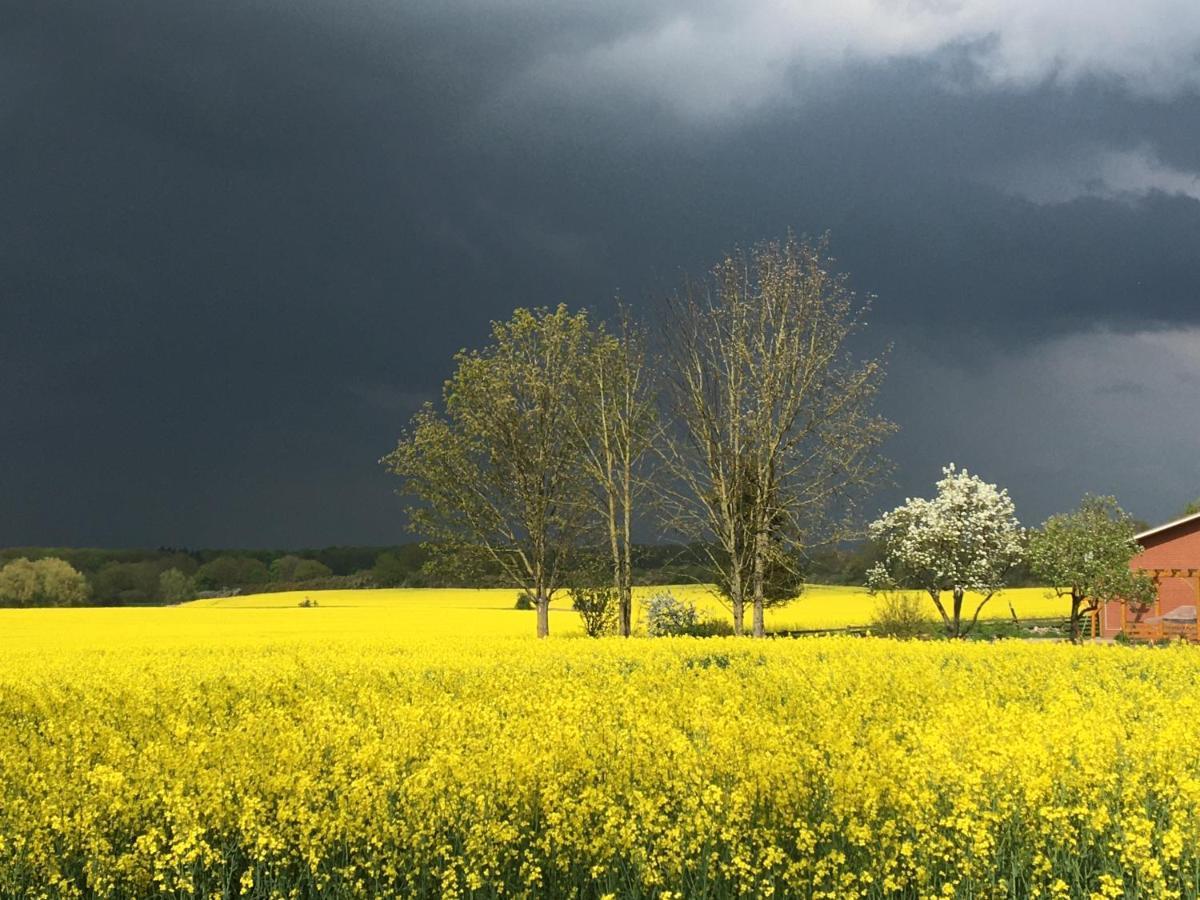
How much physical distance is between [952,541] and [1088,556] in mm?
5227

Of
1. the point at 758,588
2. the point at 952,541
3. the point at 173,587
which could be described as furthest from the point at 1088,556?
the point at 173,587

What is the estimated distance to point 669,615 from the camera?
128 feet

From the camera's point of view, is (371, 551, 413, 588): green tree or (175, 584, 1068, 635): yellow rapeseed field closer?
(175, 584, 1068, 635): yellow rapeseed field

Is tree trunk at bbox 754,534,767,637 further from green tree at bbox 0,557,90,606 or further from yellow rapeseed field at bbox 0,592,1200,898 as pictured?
green tree at bbox 0,557,90,606

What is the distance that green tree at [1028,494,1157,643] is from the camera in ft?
131

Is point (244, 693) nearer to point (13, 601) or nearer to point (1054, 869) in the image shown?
point (1054, 869)

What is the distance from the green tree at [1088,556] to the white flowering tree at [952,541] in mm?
2304

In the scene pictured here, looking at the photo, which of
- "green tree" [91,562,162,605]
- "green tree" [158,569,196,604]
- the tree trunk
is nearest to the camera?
the tree trunk

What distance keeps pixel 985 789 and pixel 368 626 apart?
40636 millimetres

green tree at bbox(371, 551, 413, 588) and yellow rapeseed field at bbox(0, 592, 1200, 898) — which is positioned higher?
green tree at bbox(371, 551, 413, 588)

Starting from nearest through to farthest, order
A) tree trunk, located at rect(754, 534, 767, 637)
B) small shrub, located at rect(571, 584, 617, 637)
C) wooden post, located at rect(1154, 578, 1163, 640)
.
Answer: tree trunk, located at rect(754, 534, 767, 637) < small shrub, located at rect(571, 584, 617, 637) < wooden post, located at rect(1154, 578, 1163, 640)

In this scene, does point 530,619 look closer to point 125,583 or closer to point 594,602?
point 594,602

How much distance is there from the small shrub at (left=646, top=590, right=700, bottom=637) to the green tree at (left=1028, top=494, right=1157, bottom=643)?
1354cm

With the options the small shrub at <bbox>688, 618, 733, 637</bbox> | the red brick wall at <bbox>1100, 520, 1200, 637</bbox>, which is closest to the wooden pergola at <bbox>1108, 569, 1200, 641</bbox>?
the red brick wall at <bbox>1100, 520, 1200, 637</bbox>
